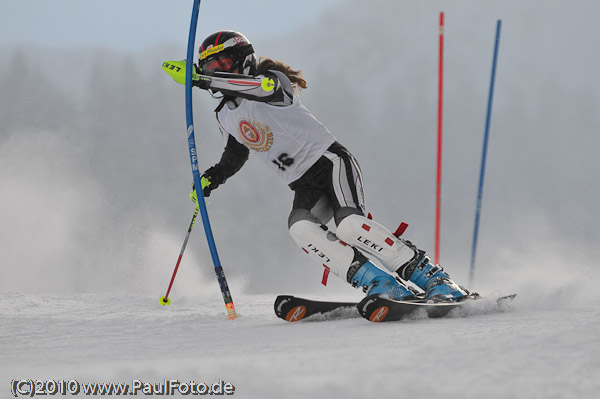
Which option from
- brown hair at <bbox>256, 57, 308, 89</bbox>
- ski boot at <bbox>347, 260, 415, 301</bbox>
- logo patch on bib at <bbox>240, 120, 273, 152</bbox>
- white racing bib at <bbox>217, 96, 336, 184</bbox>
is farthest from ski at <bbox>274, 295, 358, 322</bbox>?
brown hair at <bbox>256, 57, 308, 89</bbox>

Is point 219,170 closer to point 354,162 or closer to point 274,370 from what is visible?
point 354,162

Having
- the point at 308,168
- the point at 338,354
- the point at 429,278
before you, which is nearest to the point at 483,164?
the point at 429,278

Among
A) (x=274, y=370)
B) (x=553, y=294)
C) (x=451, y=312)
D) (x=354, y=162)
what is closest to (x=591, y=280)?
(x=553, y=294)

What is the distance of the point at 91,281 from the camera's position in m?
8.75

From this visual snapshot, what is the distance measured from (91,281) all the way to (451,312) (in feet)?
25.5

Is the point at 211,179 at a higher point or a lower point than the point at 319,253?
higher

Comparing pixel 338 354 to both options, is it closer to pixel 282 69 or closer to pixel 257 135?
pixel 257 135

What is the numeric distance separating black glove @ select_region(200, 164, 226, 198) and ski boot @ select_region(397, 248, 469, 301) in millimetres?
1197

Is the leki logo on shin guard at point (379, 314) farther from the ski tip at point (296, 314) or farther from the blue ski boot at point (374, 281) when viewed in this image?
the ski tip at point (296, 314)

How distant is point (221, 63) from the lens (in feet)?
8.82

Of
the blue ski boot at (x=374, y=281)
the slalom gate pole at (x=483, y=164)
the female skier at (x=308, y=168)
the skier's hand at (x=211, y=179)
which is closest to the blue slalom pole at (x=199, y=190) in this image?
the female skier at (x=308, y=168)

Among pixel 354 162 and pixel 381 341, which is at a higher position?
pixel 354 162

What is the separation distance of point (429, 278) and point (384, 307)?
0.55 metres

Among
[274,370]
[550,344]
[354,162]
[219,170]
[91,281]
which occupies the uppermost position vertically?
[354,162]
